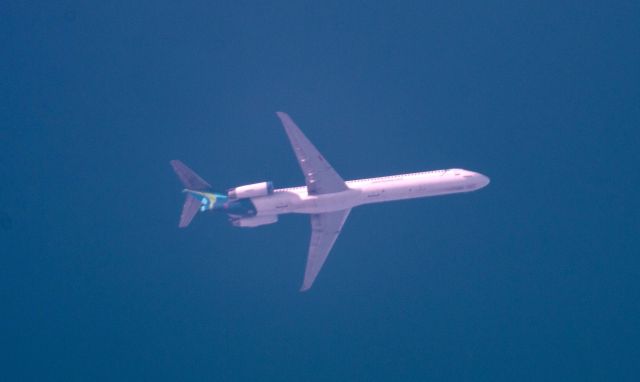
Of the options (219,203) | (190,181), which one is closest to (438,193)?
(219,203)

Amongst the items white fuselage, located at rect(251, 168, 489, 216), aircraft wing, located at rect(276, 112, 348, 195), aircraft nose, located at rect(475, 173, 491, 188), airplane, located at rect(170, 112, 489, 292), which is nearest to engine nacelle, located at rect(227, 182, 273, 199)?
airplane, located at rect(170, 112, 489, 292)

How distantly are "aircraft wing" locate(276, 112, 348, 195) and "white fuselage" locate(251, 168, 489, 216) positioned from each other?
0.52 metres

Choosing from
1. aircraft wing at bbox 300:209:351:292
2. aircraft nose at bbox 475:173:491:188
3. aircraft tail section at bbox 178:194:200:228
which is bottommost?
aircraft wing at bbox 300:209:351:292

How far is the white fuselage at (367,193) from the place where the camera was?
117 feet

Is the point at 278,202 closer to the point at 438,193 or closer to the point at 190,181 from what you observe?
the point at 190,181

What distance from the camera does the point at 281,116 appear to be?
3344cm

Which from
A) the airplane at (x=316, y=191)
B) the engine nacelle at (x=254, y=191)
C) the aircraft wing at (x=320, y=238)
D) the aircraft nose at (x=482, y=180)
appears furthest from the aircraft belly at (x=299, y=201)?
the aircraft nose at (x=482, y=180)

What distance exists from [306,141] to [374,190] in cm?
610

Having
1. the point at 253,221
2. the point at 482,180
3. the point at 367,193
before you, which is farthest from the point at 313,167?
the point at 482,180

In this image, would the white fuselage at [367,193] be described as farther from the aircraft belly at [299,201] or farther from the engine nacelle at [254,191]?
the engine nacelle at [254,191]

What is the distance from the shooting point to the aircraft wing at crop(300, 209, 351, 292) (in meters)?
37.4

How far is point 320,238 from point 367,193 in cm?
529

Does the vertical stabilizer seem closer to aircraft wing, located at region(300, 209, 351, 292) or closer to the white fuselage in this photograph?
the white fuselage

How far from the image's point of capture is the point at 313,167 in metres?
35.2
